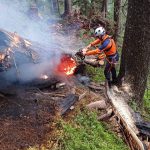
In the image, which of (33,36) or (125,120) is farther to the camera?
(33,36)

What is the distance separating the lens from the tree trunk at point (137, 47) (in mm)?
8438

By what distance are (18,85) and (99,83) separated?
3377 millimetres

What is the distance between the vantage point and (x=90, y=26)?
62.9 feet

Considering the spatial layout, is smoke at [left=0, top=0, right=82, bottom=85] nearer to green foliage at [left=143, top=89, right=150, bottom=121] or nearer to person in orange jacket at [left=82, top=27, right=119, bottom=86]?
person in orange jacket at [left=82, top=27, right=119, bottom=86]

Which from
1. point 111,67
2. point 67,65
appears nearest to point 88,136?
point 67,65

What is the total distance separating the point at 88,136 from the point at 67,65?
155 inches

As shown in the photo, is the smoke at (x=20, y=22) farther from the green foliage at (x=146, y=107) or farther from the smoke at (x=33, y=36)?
the green foliage at (x=146, y=107)

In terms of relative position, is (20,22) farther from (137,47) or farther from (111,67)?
(137,47)

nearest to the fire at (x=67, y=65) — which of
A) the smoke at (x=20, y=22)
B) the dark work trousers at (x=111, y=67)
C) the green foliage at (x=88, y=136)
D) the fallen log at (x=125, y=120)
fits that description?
the dark work trousers at (x=111, y=67)

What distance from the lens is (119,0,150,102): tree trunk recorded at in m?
8.44

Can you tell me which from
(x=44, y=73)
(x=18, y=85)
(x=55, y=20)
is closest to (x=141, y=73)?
(x=44, y=73)

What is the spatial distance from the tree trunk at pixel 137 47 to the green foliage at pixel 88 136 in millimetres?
1837

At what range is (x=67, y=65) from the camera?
10.8 m

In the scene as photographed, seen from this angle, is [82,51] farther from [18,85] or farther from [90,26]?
[90,26]
